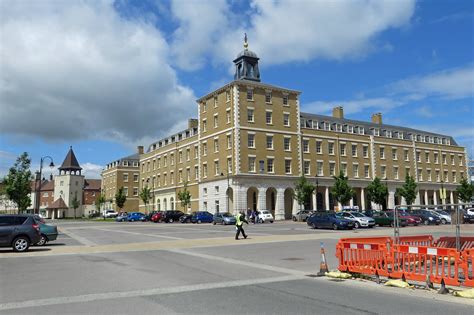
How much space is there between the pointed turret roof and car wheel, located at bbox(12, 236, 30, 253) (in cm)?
10920

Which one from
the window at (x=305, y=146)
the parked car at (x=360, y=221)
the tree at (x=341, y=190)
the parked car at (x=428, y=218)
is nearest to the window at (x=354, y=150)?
the window at (x=305, y=146)

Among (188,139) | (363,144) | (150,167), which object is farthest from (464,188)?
(150,167)

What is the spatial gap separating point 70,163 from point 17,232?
361 feet

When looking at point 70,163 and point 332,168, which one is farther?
point 70,163

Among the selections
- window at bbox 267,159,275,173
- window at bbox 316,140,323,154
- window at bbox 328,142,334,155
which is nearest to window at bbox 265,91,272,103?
window at bbox 267,159,275,173

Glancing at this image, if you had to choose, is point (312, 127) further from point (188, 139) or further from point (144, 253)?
point (144, 253)

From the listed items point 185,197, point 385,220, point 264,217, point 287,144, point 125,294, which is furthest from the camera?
point 185,197

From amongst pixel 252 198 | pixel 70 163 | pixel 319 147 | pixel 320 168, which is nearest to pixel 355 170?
pixel 320 168

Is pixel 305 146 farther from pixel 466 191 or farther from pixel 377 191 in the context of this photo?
pixel 466 191

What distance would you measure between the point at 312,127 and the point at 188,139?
21.1 m

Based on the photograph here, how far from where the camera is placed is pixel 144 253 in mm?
18391

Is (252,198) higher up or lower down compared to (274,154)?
lower down

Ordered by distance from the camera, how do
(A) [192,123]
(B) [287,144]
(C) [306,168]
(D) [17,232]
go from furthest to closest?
(A) [192,123]
(C) [306,168]
(B) [287,144]
(D) [17,232]

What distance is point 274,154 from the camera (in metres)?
64.2
